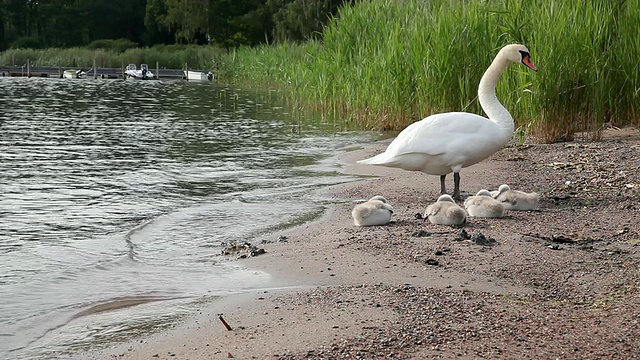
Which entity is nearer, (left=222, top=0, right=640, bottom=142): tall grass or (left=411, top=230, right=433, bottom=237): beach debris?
(left=411, top=230, right=433, bottom=237): beach debris

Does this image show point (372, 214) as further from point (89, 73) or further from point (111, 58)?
point (111, 58)

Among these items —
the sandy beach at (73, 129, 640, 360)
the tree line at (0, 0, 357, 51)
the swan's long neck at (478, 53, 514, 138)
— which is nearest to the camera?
the sandy beach at (73, 129, 640, 360)

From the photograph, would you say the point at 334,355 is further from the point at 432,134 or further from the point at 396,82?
the point at 396,82

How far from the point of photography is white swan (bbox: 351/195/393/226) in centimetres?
700

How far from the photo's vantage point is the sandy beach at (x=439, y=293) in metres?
4.12

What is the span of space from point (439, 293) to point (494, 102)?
408 centimetres

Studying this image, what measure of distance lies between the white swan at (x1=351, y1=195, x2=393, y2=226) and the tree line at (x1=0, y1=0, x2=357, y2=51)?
55409 mm

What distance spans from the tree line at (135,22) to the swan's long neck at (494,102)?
175ft

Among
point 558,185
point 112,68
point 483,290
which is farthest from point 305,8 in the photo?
point 483,290

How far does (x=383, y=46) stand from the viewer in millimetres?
15812

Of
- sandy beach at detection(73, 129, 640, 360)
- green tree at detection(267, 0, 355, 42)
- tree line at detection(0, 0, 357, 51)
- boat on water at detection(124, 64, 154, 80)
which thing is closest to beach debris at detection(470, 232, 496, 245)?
sandy beach at detection(73, 129, 640, 360)

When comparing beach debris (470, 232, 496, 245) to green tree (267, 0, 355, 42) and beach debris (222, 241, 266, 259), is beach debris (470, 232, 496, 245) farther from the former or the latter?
green tree (267, 0, 355, 42)

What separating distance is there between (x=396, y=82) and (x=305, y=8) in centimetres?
3937

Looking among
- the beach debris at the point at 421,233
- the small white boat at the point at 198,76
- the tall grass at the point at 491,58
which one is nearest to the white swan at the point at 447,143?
the beach debris at the point at 421,233
